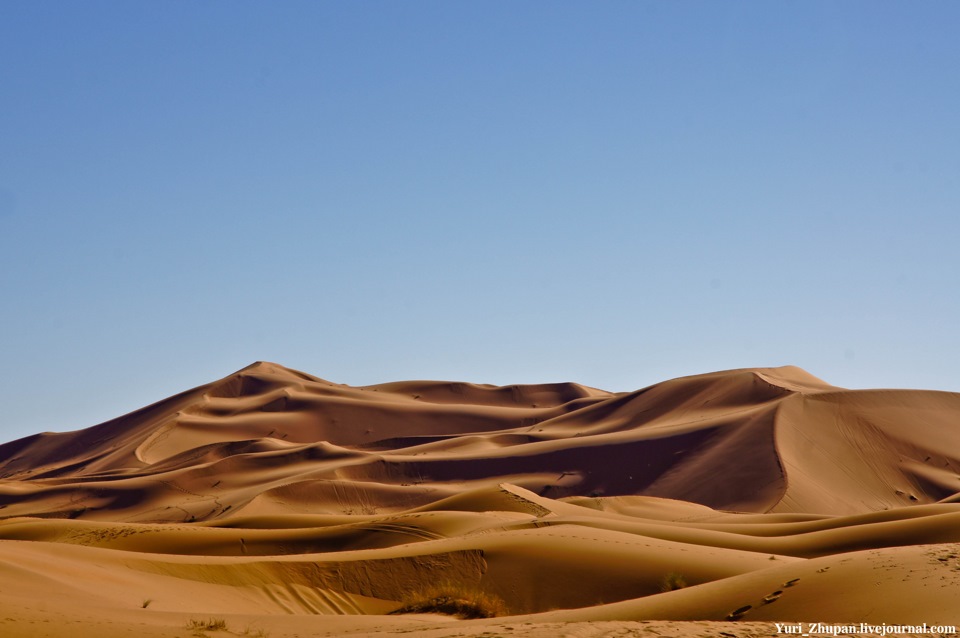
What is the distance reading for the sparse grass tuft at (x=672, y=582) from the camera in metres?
15.2

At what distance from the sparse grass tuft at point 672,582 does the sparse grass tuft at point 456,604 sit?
8.10ft

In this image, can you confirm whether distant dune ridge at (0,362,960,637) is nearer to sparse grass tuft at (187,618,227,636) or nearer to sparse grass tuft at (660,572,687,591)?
sparse grass tuft at (660,572,687,591)

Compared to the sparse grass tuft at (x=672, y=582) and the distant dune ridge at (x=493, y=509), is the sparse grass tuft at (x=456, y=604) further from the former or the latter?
the sparse grass tuft at (x=672, y=582)

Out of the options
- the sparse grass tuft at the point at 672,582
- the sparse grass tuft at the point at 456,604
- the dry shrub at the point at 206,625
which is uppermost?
the dry shrub at the point at 206,625

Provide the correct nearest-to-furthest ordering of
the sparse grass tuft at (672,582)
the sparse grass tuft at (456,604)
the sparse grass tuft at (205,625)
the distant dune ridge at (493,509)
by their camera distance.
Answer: the sparse grass tuft at (205,625) → the distant dune ridge at (493,509) → the sparse grass tuft at (456,604) → the sparse grass tuft at (672,582)

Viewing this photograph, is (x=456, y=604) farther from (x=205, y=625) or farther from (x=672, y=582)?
(x=205, y=625)

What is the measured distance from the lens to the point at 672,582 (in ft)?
50.5

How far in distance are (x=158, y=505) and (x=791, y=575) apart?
37.4 m

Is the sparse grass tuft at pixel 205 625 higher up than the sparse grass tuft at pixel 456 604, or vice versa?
the sparse grass tuft at pixel 205 625

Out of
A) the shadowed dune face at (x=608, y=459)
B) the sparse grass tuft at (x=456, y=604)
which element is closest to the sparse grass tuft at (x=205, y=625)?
the sparse grass tuft at (x=456, y=604)

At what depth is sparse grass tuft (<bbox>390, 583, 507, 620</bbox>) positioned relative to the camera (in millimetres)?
14633

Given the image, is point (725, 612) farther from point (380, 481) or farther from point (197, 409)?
point (197, 409)

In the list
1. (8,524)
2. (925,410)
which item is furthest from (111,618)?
(925,410)

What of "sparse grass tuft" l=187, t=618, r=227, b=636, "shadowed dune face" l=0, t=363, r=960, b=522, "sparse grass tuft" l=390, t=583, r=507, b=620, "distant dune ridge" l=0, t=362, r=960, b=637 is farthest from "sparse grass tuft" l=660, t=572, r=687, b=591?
"shadowed dune face" l=0, t=363, r=960, b=522
